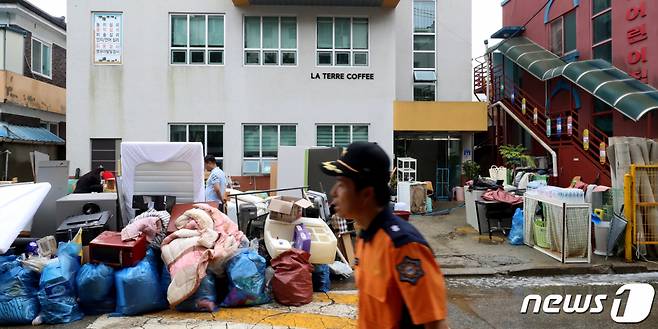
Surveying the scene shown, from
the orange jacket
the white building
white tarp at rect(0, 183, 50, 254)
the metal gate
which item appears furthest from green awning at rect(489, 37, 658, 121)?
white tarp at rect(0, 183, 50, 254)

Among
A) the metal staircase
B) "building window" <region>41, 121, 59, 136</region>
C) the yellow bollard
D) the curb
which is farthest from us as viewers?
"building window" <region>41, 121, 59, 136</region>

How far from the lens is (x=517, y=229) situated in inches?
405

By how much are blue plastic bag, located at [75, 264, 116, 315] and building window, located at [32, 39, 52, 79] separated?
1697 cm

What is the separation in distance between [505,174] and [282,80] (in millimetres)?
7690

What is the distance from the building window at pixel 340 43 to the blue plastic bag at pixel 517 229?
327 inches

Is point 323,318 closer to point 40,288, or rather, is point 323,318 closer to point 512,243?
point 40,288

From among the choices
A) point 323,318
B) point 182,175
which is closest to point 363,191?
point 323,318

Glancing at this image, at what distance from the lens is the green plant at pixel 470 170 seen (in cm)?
1727

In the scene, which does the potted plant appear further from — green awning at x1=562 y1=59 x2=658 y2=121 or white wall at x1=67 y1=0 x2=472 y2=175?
white wall at x1=67 y1=0 x2=472 y2=175

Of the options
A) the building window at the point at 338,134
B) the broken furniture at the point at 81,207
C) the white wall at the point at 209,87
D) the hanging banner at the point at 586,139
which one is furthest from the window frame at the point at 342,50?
the broken furniture at the point at 81,207

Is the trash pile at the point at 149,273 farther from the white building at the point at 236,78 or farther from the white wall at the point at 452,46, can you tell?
the white wall at the point at 452,46

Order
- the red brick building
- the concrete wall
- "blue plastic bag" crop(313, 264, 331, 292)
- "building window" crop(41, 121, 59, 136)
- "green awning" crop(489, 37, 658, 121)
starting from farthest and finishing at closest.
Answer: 1. "building window" crop(41, 121, 59, 136)
2. the concrete wall
3. the red brick building
4. "green awning" crop(489, 37, 658, 121)
5. "blue plastic bag" crop(313, 264, 331, 292)

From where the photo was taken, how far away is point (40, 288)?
19.0 feet

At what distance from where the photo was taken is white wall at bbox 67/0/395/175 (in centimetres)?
1634
